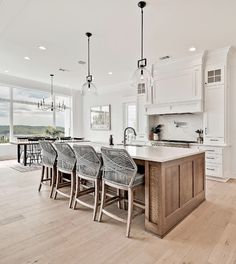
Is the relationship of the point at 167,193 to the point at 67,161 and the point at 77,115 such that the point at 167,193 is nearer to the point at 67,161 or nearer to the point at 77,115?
the point at 67,161

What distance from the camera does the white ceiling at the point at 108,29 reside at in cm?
281

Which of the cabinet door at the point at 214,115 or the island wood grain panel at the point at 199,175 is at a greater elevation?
the cabinet door at the point at 214,115

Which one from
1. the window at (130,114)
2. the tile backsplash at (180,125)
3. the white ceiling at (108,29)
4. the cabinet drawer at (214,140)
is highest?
the white ceiling at (108,29)

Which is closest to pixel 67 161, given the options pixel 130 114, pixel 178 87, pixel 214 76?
pixel 178 87

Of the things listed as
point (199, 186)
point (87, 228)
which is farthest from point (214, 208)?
point (87, 228)

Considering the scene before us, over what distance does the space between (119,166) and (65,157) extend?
122 cm

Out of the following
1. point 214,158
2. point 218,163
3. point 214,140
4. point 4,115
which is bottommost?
point 218,163

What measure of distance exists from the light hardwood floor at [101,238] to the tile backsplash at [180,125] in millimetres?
2569

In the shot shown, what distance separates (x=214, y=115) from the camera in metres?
4.51

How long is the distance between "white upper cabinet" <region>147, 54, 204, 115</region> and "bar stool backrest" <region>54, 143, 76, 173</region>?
327 centimetres

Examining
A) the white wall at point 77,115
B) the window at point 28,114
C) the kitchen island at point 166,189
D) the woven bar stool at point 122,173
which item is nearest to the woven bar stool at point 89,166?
the woven bar stool at point 122,173

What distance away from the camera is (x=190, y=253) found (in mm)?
1838

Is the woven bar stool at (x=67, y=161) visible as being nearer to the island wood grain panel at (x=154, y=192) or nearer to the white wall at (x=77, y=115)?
the island wood grain panel at (x=154, y=192)

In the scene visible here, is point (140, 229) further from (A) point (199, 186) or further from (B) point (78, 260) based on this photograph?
(A) point (199, 186)
